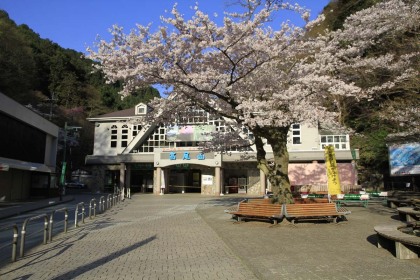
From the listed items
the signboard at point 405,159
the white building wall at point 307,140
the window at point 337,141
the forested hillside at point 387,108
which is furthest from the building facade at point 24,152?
the window at point 337,141

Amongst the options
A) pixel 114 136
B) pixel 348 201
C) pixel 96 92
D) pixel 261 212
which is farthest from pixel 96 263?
pixel 96 92

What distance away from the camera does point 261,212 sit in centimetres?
1319

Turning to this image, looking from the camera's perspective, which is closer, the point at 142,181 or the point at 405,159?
the point at 405,159

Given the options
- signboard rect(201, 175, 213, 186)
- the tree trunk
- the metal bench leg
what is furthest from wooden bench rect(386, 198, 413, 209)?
signboard rect(201, 175, 213, 186)

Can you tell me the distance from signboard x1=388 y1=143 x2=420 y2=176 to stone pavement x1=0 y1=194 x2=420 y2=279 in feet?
48.3

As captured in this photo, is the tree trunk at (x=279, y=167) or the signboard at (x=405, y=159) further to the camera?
the signboard at (x=405, y=159)

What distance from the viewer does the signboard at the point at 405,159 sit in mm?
25294

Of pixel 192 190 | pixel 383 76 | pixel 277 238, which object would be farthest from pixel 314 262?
pixel 192 190

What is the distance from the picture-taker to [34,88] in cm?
6309

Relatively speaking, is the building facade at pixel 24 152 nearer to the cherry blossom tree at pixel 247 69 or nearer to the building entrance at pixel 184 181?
the building entrance at pixel 184 181

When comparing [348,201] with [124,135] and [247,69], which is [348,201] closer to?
[247,69]

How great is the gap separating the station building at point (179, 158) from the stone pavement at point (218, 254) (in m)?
23.6

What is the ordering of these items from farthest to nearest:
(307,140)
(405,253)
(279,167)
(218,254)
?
1. (307,140)
2. (279,167)
3. (218,254)
4. (405,253)

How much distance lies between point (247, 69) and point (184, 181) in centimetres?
3083
